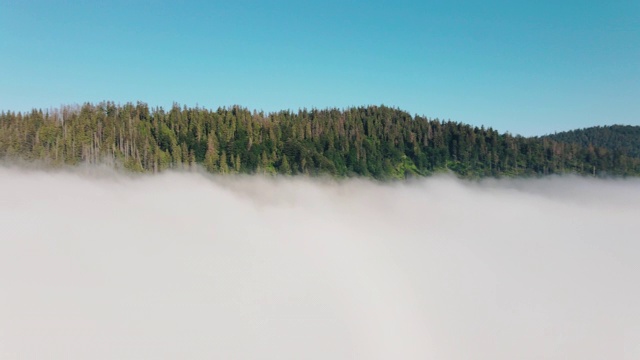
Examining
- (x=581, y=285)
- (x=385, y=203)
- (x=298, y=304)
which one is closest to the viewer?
(x=298, y=304)

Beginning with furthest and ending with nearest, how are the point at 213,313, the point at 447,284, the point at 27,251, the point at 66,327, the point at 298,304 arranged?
the point at 447,284
the point at 27,251
the point at 298,304
the point at 213,313
the point at 66,327

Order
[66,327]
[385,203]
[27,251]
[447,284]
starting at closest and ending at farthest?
1. [66,327]
2. [27,251]
3. [447,284]
4. [385,203]

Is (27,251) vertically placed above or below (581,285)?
above

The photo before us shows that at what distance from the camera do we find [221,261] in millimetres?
126938

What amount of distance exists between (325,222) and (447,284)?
51.5 meters

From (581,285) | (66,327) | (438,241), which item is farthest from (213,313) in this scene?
(581,285)

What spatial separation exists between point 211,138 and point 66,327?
87504 millimetres

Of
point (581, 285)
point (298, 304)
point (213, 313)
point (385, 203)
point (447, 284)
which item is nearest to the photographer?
point (213, 313)

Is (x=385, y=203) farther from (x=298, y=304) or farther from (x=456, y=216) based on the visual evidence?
(x=298, y=304)

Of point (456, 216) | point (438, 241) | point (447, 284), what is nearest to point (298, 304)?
point (447, 284)

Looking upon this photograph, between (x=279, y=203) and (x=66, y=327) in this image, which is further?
(x=279, y=203)

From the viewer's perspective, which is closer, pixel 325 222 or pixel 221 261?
pixel 221 261

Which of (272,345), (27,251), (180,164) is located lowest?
(272,345)

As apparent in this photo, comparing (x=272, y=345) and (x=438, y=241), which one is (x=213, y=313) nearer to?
(x=272, y=345)
